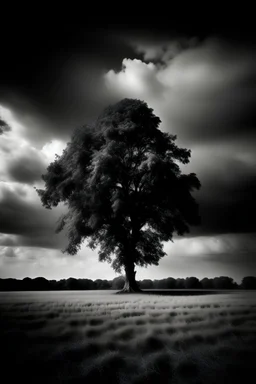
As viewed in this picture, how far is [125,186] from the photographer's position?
21.5 meters

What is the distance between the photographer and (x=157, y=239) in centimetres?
2312

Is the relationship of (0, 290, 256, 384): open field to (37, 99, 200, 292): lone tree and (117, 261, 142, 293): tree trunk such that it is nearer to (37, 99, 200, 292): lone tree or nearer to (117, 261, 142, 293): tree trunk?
(37, 99, 200, 292): lone tree

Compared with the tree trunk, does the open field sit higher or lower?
lower

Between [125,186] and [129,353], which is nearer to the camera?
[129,353]

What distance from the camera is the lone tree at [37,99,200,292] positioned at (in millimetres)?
18953

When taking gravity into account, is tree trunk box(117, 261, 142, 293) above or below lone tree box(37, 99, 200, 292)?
below

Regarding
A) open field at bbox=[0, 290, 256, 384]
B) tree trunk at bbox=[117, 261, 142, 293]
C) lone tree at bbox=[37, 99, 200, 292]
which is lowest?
open field at bbox=[0, 290, 256, 384]

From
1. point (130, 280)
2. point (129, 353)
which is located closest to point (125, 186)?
point (130, 280)

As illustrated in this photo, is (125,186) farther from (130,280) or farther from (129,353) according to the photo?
(129,353)

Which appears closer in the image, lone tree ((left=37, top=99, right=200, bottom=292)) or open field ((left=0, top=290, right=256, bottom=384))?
open field ((left=0, top=290, right=256, bottom=384))

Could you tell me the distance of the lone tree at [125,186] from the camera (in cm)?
1895

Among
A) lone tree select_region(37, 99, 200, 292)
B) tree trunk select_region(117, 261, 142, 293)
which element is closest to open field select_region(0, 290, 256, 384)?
lone tree select_region(37, 99, 200, 292)

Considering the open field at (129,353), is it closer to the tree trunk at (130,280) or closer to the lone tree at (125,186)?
the lone tree at (125,186)

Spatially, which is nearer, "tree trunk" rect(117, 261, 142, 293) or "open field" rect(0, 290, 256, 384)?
"open field" rect(0, 290, 256, 384)
